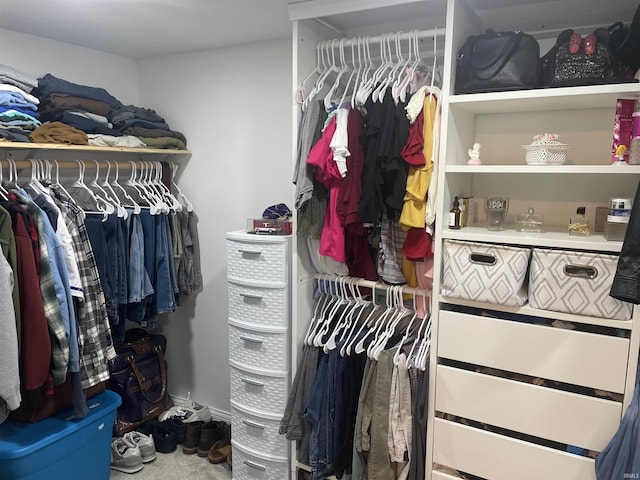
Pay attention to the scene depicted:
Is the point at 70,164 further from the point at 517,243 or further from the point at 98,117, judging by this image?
the point at 517,243

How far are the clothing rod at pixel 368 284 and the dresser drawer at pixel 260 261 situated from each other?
18 centimetres

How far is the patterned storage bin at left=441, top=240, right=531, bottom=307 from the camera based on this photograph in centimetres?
174

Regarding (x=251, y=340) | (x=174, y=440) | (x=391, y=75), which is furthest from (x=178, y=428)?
(x=391, y=75)

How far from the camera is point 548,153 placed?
1754 millimetres

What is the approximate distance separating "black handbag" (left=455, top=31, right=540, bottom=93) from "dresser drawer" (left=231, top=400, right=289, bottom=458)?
167 cm

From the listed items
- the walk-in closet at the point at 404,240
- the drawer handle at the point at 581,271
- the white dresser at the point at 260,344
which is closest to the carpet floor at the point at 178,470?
the walk-in closet at the point at 404,240

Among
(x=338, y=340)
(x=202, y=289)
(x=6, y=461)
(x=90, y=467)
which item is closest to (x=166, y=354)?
(x=202, y=289)

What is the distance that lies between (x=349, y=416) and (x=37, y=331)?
129 centimetres

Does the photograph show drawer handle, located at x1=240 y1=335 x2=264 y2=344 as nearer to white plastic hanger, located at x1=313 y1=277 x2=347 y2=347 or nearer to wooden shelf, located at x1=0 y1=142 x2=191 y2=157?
white plastic hanger, located at x1=313 y1=277 x2=347 y2=347

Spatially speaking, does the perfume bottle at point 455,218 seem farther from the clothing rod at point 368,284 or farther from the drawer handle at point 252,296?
the drawer handle at point 252,296

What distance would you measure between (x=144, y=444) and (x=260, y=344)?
1.01 m

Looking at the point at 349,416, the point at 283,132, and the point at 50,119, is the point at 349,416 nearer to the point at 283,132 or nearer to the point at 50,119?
the point at 283,132

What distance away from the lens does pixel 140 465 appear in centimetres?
266

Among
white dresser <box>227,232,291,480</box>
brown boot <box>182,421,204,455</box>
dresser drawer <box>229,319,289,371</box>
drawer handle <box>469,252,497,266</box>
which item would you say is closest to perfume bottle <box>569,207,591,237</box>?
drawer handle <box>469,252,497,266</box>
